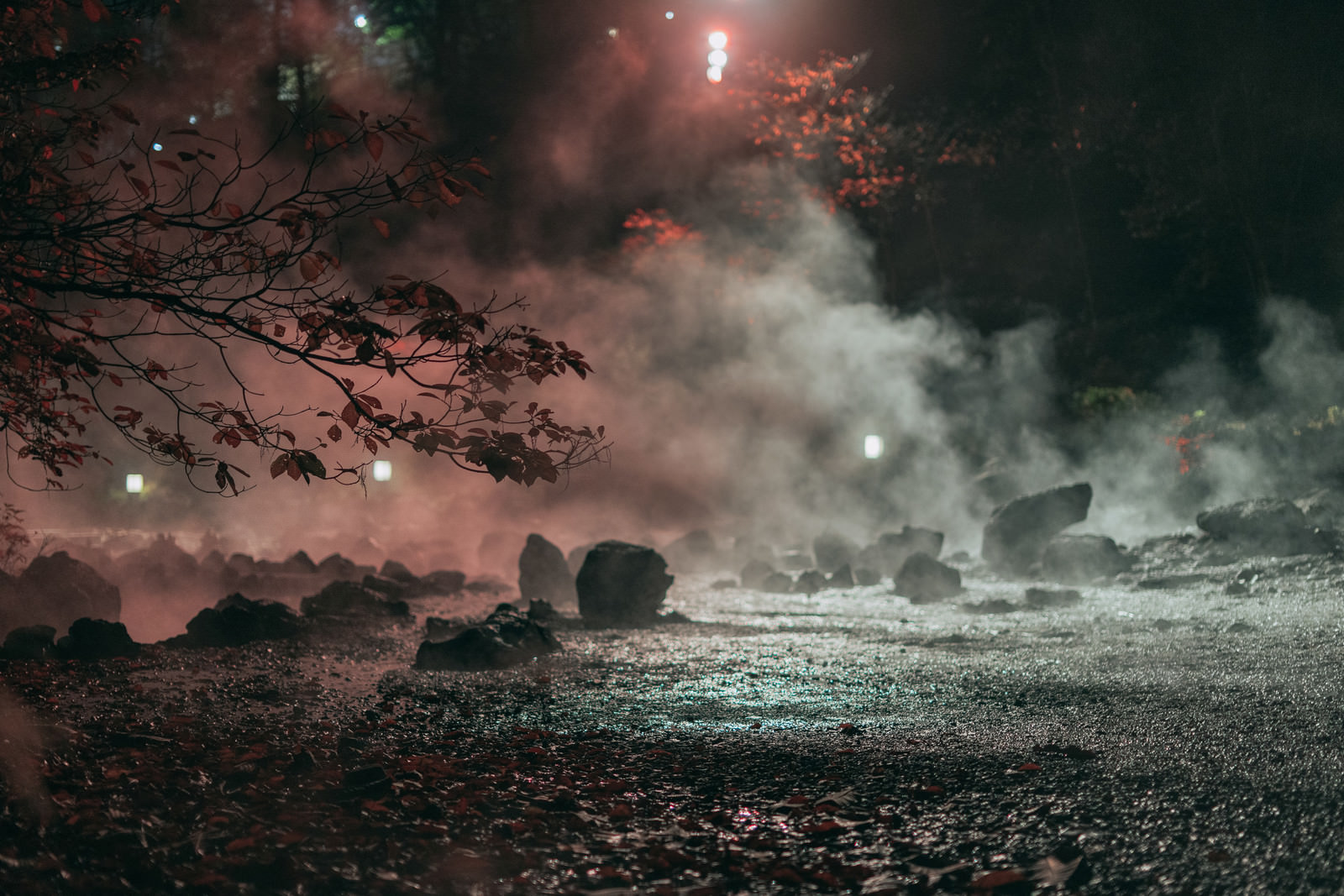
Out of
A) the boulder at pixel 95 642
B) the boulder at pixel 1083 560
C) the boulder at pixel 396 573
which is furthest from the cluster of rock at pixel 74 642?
the boulder at pixel 1083 560

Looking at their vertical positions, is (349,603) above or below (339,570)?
below

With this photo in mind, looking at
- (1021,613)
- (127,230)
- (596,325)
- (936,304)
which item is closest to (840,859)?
(127,230)

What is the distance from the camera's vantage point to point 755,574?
11219mm

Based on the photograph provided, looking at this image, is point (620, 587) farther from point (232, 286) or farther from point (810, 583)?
point (232, 286)

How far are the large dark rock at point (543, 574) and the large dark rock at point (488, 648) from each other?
11.6 ft

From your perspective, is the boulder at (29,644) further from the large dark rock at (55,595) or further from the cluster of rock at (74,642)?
the large dark rock at (55,595)

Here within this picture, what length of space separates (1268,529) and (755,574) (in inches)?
225

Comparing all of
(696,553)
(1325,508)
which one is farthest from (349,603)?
(1325,508)

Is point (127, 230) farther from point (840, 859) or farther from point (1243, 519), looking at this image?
point (1243, 519)

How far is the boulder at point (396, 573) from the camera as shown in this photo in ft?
34.1

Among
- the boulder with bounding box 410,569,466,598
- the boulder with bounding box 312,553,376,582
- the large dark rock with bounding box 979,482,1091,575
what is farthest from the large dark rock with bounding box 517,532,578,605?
the large dark rock with bounding box 979,482,1091,575

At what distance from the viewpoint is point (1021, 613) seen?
7941 millimetres

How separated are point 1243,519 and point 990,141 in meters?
15.7

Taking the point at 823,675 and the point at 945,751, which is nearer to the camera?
the point at 945,751
